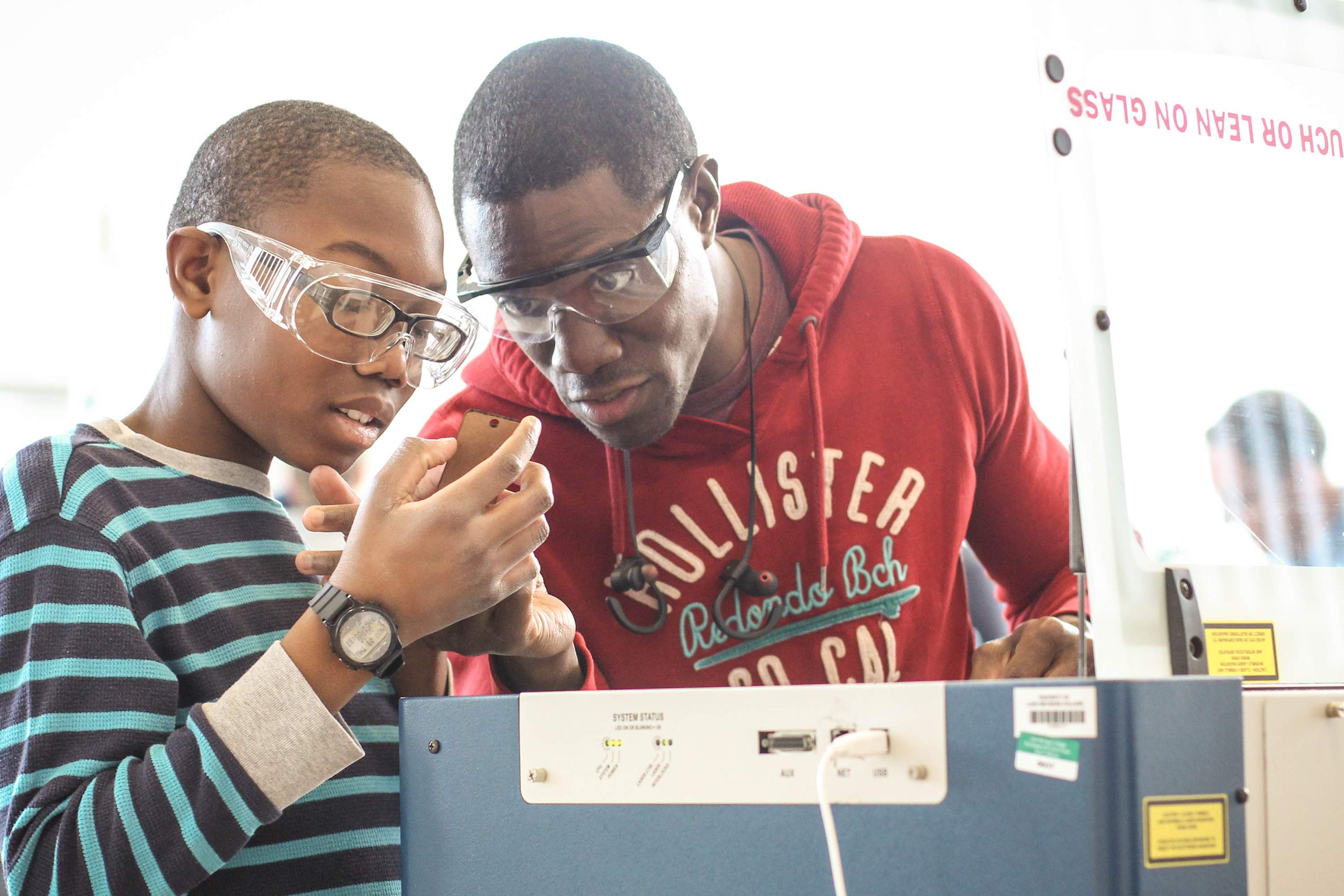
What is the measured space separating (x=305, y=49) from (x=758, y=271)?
2079 millimetres

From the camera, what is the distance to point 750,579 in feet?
3.88

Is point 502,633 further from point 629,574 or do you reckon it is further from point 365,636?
point 629,574

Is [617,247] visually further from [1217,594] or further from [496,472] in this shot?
[1217,594]

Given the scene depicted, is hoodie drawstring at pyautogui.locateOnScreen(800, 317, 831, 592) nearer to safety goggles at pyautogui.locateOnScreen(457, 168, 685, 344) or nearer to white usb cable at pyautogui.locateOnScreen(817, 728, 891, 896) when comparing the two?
safety goggles at pyautogui.locateOnScreen(457, 168, 685, 344)

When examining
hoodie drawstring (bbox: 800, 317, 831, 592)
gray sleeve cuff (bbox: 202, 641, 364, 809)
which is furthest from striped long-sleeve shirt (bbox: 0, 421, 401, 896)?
hoodie drawstring (bbox: 800, 317, 831, 592)

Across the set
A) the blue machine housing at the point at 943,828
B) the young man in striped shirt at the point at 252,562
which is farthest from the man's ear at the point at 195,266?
the blue machine housing at the point at 943,828

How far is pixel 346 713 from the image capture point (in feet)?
2.79

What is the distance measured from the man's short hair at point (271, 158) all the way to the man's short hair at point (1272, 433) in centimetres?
68

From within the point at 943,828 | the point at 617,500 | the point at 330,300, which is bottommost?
the point at 943,828

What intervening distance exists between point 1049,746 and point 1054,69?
42 centimetres

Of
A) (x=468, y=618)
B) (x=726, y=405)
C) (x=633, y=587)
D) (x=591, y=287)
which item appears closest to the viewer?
(x=468, y=618)

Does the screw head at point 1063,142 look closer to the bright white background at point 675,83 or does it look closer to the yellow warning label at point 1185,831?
the yellow warning label at point 1185,831

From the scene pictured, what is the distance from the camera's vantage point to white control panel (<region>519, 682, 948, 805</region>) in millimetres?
532

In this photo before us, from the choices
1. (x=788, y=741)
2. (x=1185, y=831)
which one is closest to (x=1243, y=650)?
(x=1185, y=831)
